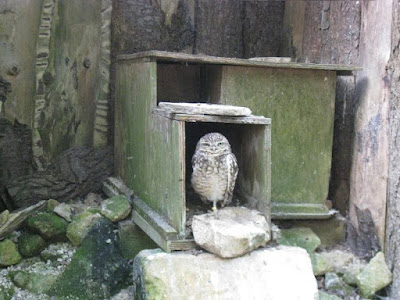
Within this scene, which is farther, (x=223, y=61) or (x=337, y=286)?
(x=337, y=286)

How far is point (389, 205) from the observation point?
3912mm

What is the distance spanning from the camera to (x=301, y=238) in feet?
13.9

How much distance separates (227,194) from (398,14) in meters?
1.60

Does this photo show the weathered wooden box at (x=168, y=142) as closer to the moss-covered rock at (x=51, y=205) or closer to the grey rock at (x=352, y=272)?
the moss-covered rock at (x=51, y=205)

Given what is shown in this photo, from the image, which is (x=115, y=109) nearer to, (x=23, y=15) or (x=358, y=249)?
(x=23, y=15)

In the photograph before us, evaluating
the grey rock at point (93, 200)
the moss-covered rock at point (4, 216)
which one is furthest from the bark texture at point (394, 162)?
the moss-covered rock at point (4, 216)

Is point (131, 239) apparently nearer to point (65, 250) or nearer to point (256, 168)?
point (65, 250)

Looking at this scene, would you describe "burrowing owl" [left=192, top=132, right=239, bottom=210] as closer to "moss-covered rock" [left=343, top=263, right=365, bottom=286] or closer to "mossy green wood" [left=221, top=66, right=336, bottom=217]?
"mossy green wood" [left=221, top=66, right=336, bottom=217]

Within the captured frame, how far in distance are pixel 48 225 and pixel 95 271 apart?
49 cm

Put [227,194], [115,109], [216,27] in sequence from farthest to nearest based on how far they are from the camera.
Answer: [216,27] → [115,109] → [227,194]

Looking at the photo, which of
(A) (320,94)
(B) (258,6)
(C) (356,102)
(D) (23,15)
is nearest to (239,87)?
(A) (320,94)

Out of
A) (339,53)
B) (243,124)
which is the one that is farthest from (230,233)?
(339,53)

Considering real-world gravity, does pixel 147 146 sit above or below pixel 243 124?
below

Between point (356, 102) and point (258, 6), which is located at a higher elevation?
point (258, 6)
